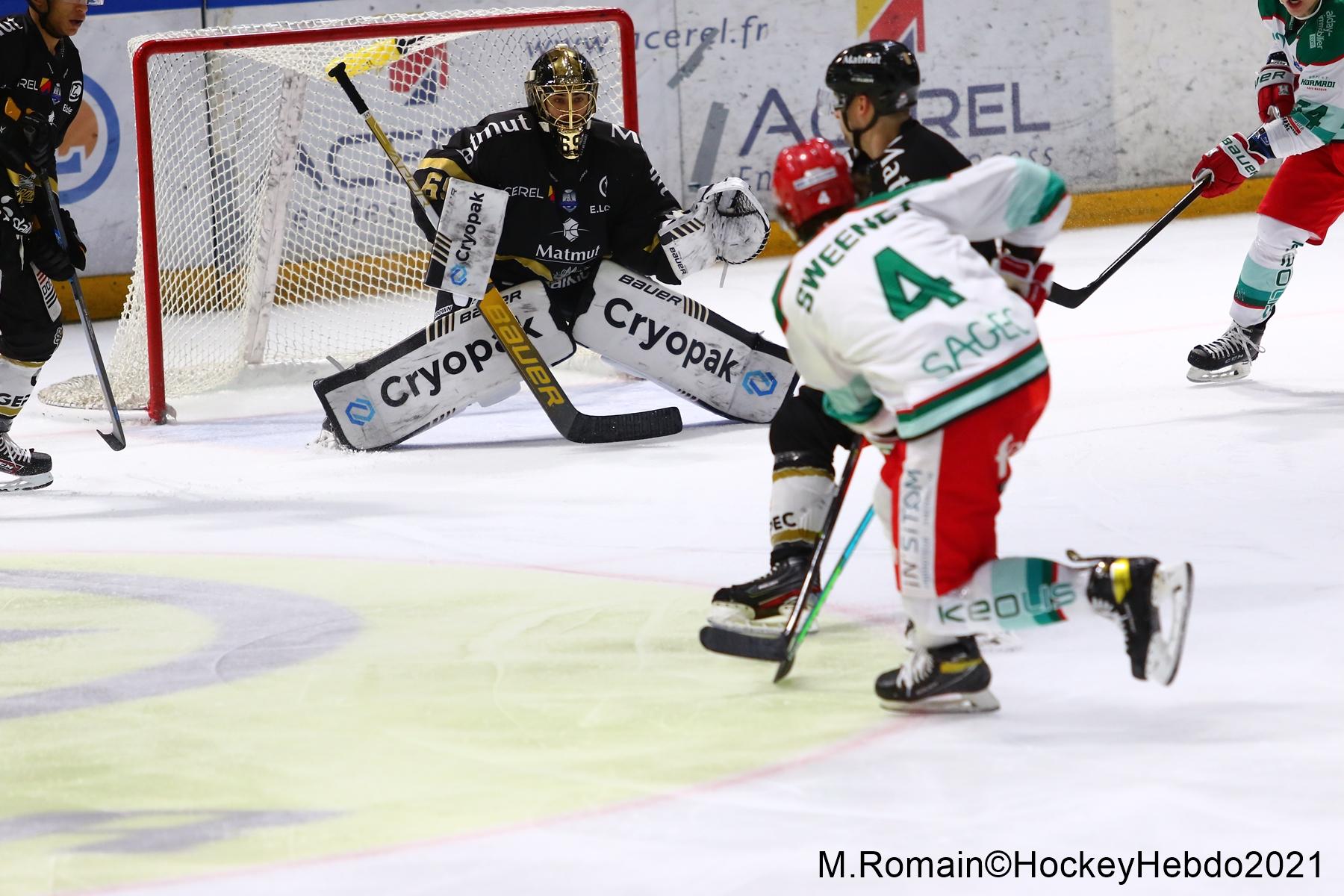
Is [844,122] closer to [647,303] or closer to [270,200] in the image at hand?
[647,303]

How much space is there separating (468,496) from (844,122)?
61.8 inches

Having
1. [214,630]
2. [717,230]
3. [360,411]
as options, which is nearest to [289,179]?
[360,411]

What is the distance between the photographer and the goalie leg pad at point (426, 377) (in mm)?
4742

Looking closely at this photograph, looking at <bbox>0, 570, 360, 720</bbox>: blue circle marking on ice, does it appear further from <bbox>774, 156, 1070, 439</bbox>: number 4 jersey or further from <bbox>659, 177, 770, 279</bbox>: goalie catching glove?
<bbox>659, 177, 770, 279</bbox>: goalie catching glove

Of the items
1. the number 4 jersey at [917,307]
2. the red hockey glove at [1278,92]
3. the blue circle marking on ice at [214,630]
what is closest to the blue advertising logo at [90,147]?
the blue circle marking on ice at [214,630]

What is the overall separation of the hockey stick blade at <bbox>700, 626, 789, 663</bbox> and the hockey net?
3.01 m

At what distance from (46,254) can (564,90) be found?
1.44 m

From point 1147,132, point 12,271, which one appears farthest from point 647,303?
point 1147,132

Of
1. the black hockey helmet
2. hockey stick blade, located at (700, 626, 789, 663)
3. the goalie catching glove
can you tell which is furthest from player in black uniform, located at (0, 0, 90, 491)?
hockey stick blade, located at (700, 626, 789, 663)

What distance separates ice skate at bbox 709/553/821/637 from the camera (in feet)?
9.43

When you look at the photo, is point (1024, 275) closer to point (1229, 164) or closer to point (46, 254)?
point (1229, 164)

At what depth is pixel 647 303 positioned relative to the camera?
4.81 m

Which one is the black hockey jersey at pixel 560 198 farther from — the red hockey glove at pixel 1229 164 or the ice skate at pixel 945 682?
the ice skate at pixel 945 682

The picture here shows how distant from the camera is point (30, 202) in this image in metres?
4.39
